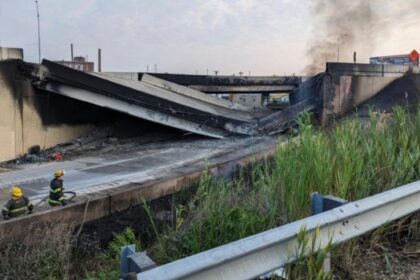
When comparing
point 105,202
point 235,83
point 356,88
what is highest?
point 235,83

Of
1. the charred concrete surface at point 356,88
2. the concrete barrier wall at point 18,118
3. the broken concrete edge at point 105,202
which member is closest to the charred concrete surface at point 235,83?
the charred concrete surface at point 356,88

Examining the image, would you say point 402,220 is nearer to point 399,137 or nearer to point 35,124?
point 399,137

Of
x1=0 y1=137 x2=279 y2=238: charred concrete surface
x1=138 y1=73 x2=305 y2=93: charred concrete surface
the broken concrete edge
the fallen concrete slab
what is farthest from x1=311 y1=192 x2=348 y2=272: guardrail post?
x1=138 y1=73 x2=305 y2=93: charred concrete surface

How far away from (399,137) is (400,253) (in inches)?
69.9

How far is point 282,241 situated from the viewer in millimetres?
2469

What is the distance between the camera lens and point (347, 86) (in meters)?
14.2

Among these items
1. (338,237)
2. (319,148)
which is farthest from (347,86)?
(338,237)

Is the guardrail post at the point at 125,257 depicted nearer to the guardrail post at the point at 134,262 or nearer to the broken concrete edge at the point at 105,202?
the guardrail post at the point at 134,262

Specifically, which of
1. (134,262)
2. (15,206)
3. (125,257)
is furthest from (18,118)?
(134,262)

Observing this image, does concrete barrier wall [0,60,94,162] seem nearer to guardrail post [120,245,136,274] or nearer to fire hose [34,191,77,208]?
fire hose [34,191,77,208]

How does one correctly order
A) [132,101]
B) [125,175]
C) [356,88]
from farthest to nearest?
[356,88] → [132,101] → [125,175]

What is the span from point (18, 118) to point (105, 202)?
6454 millimetres

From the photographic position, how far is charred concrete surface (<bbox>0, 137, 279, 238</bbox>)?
20.9 feet

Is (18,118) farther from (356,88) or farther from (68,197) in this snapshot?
(356,88)
